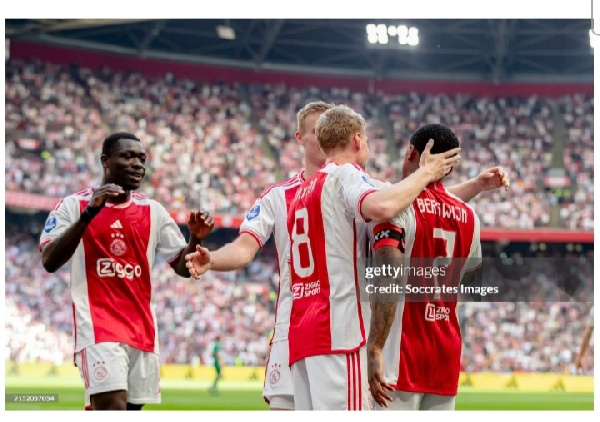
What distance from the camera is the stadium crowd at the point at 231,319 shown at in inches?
627

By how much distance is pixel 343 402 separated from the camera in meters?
4.23

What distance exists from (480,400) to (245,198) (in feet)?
24.0

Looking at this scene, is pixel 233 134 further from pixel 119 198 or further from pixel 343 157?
pixel 343 157

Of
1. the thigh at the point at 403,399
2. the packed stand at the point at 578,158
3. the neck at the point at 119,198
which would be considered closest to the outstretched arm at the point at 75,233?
the neck at the point at 119,198

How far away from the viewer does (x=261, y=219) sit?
5340mm

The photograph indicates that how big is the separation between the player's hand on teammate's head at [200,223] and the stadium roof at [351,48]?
1071 centimetres

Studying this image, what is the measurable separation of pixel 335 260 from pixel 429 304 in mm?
535

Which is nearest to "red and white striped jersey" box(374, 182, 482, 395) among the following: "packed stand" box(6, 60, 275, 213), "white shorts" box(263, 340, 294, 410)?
"white shorts" box(263, 340, 294, 410)

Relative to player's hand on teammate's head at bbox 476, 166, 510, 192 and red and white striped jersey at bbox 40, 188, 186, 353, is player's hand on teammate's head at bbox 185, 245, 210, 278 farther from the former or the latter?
player's hand on teammate's head at bbox 476, 166, 510, 192

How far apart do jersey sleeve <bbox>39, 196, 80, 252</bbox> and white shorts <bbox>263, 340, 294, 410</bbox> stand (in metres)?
Answer: 1.56
